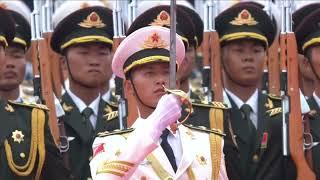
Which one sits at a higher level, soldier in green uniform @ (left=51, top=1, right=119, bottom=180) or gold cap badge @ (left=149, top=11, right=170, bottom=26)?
gold cap badge @ (left=149, top=11, right=170, bottom=26)

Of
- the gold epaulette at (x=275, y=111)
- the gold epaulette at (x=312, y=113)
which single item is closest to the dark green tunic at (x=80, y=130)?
the gold epaulette at (x=275, y=111)

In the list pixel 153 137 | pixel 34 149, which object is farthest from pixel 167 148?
pixel 34 149

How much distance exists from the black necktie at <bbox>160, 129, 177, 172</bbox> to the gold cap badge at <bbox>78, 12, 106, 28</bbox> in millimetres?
3472

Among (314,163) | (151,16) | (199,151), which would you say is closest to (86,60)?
(151,16)

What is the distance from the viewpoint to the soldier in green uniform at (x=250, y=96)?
9.37 meters

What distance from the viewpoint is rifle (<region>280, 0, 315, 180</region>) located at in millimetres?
8750

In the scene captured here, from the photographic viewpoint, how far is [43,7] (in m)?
10.6

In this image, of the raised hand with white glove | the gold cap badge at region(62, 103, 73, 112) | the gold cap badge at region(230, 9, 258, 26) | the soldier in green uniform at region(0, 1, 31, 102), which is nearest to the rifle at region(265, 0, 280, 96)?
the gold cap badge at region(230, 9, 258, 26)

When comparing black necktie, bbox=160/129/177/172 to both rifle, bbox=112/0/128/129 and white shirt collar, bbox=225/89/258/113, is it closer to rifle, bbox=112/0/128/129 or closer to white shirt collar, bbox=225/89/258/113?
rifle, bbox=112/0/128/129

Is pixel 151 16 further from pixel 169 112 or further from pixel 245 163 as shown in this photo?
pixel 169 112

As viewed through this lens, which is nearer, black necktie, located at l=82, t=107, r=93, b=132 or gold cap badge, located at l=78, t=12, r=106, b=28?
black necktie, located at l=82, t=107, r=93, b=132

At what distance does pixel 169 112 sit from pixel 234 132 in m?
3.09

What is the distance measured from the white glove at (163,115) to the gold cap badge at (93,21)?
12.5 feet

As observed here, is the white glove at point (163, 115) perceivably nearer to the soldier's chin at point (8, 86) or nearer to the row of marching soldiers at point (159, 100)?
the row of marching soldiers at point (159, 100)
